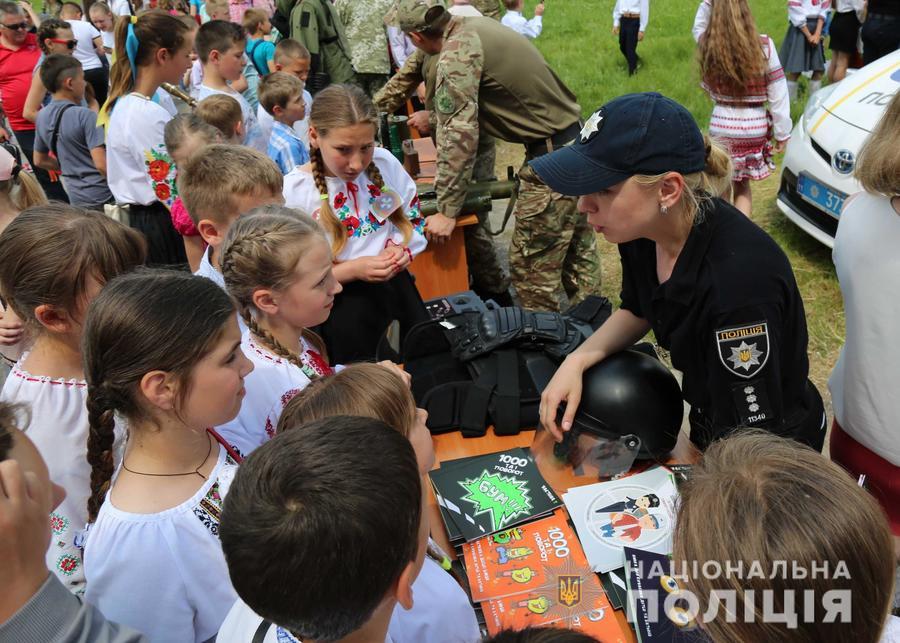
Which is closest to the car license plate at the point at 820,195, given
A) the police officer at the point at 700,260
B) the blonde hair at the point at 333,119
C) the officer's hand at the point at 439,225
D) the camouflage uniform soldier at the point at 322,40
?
the officer's hand at the point at 439,225

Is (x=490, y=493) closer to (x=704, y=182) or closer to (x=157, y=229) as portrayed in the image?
(x=704, y=182)

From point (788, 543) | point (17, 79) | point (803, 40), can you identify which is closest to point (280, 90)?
point (17, 79)

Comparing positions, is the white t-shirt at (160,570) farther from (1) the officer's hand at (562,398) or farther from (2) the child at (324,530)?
(1) the officer's hand at (562,398)

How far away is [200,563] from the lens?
146 centimetres

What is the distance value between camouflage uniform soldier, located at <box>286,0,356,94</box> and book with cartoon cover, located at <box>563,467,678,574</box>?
5882 mm

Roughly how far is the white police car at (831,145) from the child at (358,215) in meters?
2.78

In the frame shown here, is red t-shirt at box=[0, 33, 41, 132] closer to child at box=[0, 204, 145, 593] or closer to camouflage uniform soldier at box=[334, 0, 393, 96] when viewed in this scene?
camouflage uniform soldier at box=[334, 0, 393, 96]

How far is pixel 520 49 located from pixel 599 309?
1.81 m

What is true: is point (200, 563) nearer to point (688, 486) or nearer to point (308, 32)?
point (688, 486)

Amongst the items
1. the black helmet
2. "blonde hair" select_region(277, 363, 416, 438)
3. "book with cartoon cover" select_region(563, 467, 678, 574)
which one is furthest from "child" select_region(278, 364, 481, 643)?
the black helmet

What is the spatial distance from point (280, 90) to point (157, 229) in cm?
146

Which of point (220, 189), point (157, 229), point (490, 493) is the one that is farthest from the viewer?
point (157, 229)

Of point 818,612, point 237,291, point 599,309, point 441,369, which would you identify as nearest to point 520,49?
point 599,309

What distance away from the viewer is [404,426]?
1649 millimetres
